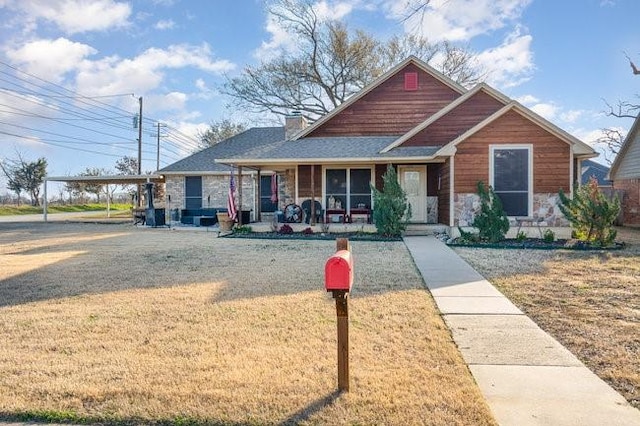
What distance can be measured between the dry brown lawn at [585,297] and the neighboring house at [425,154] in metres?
2.64

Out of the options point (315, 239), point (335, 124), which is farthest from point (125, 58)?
point (315, 239)

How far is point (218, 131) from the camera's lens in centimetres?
3906

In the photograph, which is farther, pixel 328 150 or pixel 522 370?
pixel 328 150

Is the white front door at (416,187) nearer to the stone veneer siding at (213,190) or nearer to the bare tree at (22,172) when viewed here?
the stone veneer siding at (213,190)

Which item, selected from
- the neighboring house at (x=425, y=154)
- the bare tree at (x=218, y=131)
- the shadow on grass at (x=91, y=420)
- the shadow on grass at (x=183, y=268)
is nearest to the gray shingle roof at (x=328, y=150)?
the neighboring house at (x=425, y=154)

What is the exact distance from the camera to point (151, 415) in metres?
2.60

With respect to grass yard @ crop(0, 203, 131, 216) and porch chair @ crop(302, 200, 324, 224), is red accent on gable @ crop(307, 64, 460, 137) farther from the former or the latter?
grass yard @ crop(0, 203, 131, 216)

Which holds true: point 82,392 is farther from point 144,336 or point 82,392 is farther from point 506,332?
point 506,332

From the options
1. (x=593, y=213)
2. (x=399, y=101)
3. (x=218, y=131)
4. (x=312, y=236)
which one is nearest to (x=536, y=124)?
(x=593, y=213)

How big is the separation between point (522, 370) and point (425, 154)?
10687 millimetres

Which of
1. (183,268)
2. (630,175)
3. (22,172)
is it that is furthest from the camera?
(22,172)

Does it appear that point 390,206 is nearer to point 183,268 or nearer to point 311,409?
Result: point 183,268

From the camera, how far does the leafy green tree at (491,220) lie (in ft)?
35.8

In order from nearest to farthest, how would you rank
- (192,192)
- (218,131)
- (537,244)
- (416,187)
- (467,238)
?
(537,244) < (467,238) < (416,187) < (192,192) < (218,131)
